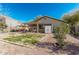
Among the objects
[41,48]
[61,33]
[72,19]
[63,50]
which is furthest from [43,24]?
[63,50]

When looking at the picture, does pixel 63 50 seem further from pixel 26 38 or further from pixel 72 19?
pixel 26 38

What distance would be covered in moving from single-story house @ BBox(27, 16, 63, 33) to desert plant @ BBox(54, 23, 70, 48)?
0.69 ft

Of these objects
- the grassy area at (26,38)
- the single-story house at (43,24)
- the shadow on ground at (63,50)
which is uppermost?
the single-story house at (43,24)

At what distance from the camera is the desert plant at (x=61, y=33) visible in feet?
22.0

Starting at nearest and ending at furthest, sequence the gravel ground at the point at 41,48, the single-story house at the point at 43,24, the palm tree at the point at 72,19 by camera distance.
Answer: the gravel ground at the point at 41,48
the palm tree at the point at 72,19
the single-story house at the point at 43,24

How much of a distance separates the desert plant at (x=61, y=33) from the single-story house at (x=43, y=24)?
0.69 ft

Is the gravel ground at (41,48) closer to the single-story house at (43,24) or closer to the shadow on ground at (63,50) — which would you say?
the shadow on ground at (63,50)

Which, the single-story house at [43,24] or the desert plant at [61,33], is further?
the single-story house at [43,24]

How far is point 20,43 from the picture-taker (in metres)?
6.88

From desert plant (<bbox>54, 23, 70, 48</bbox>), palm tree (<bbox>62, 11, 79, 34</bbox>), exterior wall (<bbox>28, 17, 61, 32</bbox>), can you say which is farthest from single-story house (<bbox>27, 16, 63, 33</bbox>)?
palm tree (<bbox>62, 11, 79, 34</bbox>)

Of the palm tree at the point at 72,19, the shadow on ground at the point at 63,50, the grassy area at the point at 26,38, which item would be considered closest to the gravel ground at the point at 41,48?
the shadow on ground at the point at 63,50

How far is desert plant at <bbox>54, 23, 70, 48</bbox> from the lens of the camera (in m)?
6.71

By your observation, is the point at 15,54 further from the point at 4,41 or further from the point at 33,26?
the point at 33,26

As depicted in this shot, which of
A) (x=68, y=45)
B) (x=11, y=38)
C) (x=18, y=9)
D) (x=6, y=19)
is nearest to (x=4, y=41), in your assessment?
(x=11, y=38)
